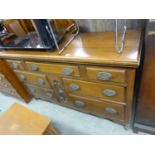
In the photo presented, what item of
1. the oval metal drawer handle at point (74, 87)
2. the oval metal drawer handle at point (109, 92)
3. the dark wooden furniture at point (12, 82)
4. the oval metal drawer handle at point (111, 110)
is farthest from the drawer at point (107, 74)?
the dark wooden furniture at point (12, 82)

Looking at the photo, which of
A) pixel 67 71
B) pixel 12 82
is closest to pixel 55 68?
pixel 67 71

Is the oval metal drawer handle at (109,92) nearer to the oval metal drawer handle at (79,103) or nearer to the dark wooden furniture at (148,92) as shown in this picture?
the dark wooden furniture at (148,92)

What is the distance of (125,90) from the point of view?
0.96 meters

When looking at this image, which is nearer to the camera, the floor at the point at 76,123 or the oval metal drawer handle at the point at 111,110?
the oval metal drawer handle at the point at 111,110

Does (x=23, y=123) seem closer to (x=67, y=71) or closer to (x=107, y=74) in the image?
(x=67, y=71)

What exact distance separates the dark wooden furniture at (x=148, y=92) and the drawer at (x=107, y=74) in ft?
0.49

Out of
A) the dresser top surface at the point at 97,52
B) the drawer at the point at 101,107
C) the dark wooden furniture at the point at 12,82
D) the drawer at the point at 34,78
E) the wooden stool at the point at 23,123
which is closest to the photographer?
the dresser top surface at the point at 97,52

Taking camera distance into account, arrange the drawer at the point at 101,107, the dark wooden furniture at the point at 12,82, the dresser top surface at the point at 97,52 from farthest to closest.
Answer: the dark wooden furniture at the point at 12,82 < the drawer at the point at 101,107 < the dresser top surface at the point at 97,52

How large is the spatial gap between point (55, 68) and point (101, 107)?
57 centimetres

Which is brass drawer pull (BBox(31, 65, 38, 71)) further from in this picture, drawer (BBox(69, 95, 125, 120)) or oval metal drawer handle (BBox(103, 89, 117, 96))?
oval metal drawer handle (BBox(103, 89, 117, 96))

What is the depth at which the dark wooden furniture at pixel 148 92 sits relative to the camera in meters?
0.81
